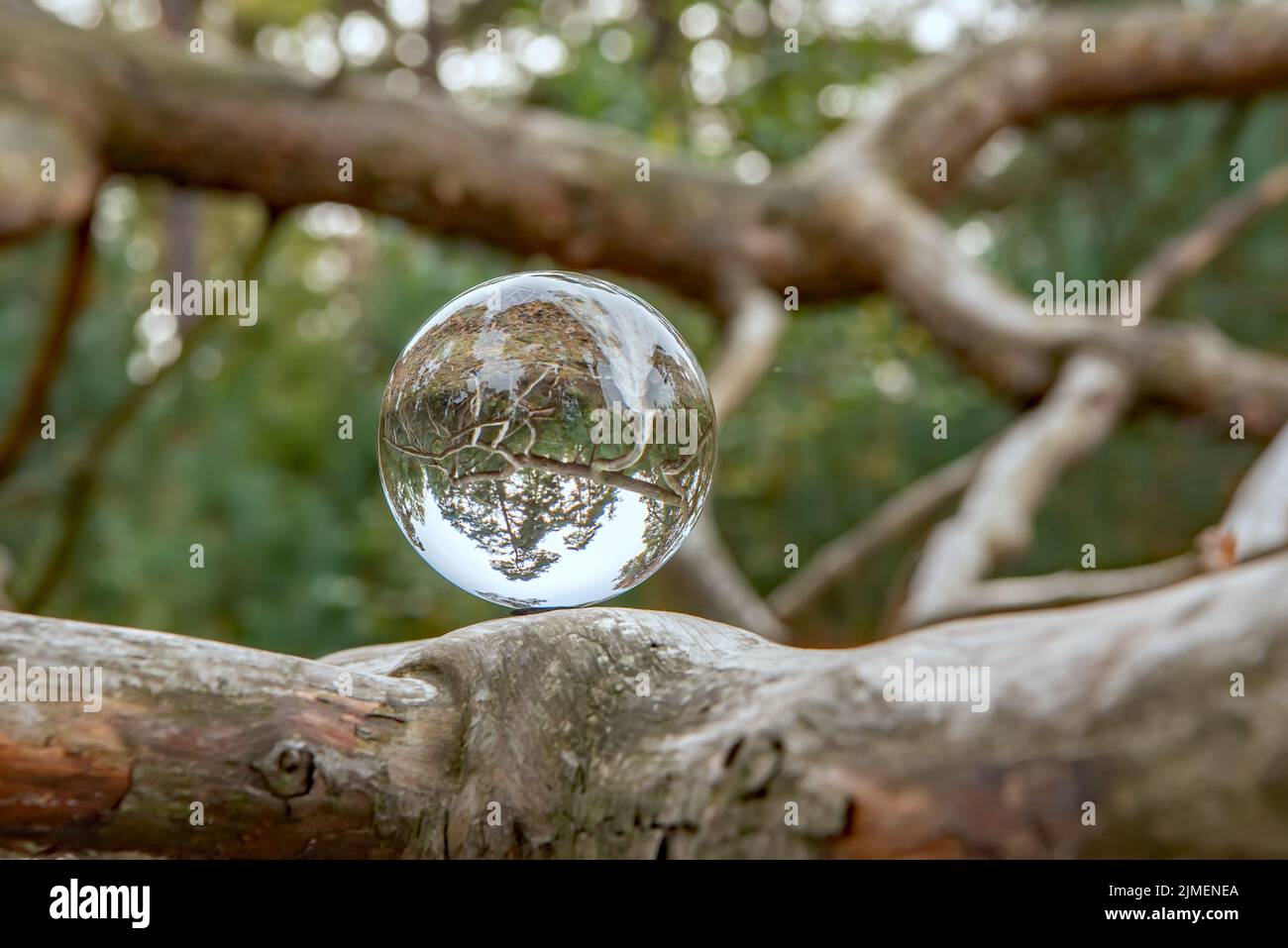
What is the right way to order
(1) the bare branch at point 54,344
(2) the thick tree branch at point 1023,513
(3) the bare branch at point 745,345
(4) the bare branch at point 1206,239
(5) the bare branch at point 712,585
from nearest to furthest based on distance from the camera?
(2) the thick tree branch at point 1023,513, (5) the bare branch at point 712,585, (3) the bare branch at point 745,345, (1) the bare branch at point 54,344, (4) the bare branch at point 1206,239

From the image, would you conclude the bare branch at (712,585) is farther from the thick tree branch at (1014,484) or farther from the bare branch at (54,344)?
the bare branch at (54,344)

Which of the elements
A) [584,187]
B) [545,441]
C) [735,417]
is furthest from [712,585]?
[735,417]

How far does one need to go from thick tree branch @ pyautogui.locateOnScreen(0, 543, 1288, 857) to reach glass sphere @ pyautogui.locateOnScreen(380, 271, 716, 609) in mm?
180

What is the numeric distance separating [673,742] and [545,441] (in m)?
0.59

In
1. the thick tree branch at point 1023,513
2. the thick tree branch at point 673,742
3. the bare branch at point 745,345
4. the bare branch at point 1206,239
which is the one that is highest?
the bare branch at point 1206,239

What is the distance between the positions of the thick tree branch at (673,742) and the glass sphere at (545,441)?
0.59 ft

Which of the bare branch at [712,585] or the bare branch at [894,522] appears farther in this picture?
the bare branch at [894,522]

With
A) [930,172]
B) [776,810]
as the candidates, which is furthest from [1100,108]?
[776,810]

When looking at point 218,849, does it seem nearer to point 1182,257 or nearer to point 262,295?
point 1182,257

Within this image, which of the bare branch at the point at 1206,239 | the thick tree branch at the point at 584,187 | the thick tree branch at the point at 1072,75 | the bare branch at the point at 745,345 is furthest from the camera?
the thick tree branch at the point at 1072,75

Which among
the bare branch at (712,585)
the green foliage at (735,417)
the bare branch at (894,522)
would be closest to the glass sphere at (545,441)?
the bare branch at (712,585)

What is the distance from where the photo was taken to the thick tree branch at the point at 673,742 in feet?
3.47

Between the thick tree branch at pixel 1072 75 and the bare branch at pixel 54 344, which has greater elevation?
the thick tree branch at pixel 1072 75

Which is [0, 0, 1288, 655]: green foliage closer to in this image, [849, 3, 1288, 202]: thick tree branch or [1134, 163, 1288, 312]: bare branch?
[849, 3, 1288, 202]: thick tree branch
